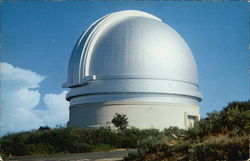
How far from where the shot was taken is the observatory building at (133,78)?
99.0 feet

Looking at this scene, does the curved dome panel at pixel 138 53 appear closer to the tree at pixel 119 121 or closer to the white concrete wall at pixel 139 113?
the white concrete wall at pixel 139 113

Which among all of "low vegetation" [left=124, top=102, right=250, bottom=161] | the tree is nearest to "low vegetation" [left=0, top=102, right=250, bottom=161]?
"low vegetation" [left=124, top=102, right=250, bottom=161]

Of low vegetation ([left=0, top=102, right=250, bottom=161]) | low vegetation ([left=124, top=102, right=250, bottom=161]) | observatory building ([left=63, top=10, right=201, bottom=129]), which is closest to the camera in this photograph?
low vegetation ([left=124, top=102, right=250, bottom=161])

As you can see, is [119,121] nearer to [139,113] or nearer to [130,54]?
[139,113]

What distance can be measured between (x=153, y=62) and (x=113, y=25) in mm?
5791

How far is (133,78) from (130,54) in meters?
2.02

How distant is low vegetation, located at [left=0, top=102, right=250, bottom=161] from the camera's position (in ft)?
30.4

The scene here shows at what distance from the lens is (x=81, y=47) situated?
3316 cm

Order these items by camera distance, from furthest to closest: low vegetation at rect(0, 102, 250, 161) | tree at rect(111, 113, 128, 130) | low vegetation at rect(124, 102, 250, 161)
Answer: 1. tree at rect(111, 113, 128, 130)
2. low vegetation at rect(0, 102, 250, 161)
3. low vegetation at rect(124, 102, 250, 161)

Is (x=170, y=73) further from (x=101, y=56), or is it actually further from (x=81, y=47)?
(x=81, y=47)

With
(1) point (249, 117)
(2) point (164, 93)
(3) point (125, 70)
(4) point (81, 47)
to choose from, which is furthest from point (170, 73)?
(1) point (249, 117)

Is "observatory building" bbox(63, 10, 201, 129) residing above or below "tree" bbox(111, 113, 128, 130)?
above

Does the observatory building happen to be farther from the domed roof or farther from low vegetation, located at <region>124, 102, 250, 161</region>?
low vegetation, located at <region>124, 102, 250, 161</region>

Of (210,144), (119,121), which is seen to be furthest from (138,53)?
(210,144)
